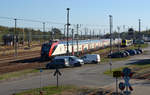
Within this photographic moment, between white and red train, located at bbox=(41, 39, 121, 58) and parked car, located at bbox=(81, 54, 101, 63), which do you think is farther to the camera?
white and red train, located at bbox=(41, 39, 121, 58)

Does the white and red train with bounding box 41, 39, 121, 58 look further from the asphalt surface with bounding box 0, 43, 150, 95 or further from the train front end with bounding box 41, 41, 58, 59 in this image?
the asphalt surface with bounding box 0, 43, 150, 95

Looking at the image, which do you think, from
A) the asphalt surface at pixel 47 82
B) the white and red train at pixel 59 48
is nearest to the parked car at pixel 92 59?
the white and red train at pixel 59 48

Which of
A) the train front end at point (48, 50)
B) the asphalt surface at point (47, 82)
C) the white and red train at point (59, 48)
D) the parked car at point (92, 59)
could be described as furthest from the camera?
the white and red train at point (59, 48)

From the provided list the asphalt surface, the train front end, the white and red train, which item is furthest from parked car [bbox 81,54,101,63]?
the asphalt surface

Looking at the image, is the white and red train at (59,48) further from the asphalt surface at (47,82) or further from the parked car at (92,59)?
the asphalt surface at (47,82)

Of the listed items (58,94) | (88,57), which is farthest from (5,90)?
(88,57)

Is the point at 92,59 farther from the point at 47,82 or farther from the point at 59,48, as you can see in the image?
the point at 47,82

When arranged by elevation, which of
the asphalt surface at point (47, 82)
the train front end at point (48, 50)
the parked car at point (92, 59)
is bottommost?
the asphalt surface at point (47, 82)

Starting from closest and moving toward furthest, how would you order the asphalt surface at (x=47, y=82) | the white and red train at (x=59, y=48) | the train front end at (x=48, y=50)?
the asphalt surface at (x=47, y=82) < the train front end at (x=48, y=50) < the white and red train at (x=59, y=48)

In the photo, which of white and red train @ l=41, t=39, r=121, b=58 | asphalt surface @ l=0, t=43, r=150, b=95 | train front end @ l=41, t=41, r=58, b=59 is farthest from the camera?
white and red train @ l=41, t=39, r=121, b=58

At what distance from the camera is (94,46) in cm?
8094

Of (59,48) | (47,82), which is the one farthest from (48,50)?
(47,82)

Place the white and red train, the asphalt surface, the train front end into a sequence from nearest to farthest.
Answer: the asphalt surface, the train front end, the white and red train

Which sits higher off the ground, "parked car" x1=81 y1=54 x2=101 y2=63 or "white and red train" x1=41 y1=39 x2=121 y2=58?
"white and red train" x1=41 y1=39 x2=121 y2=58
